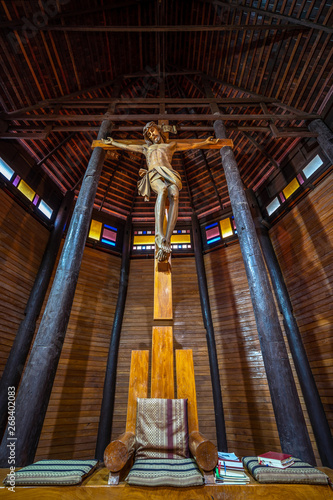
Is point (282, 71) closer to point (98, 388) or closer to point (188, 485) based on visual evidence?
point (188, 485)

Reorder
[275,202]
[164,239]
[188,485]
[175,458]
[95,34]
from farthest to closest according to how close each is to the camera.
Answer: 1. [275,202]
2. [95,34]
3. [164,239]
4. [175,458]
5. [188,485]

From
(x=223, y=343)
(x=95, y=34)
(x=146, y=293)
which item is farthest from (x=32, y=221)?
(x=223, y=343)

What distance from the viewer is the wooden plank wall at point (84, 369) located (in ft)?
20.3

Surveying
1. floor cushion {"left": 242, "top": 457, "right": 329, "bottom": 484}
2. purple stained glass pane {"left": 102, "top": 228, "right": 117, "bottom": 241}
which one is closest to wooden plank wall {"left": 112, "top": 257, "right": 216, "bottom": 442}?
purple stained glass pane {"left": 102, "top": 228, "right": 117, "bottom": 241}

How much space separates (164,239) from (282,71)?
666cm

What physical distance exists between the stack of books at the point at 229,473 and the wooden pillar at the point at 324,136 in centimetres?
697

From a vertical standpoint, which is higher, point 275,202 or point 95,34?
point 95,34

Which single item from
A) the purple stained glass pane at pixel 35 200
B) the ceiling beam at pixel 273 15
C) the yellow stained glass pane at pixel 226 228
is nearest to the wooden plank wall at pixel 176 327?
the yellow stained glass pane at pixel 226 228

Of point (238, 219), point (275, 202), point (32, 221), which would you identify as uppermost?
point (275, 202)

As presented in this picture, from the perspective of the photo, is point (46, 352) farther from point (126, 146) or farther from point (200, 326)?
point (200, 326)

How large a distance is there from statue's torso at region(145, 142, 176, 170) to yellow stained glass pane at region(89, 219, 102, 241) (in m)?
5.43

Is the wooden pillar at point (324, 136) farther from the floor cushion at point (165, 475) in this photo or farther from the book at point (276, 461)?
the floor cushion at point (165, 475)

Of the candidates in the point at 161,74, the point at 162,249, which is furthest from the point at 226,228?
the point at 162,249

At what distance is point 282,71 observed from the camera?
6.71 meters
